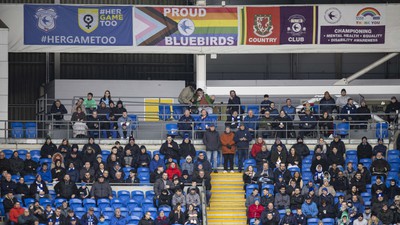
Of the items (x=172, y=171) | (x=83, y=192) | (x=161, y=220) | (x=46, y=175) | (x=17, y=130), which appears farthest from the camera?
(x=17, y=130)

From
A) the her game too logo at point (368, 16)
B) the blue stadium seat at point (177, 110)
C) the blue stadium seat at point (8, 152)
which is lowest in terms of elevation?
the blue stadium seat at point (8, 152)

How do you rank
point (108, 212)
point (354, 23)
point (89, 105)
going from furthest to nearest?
point (354, 23)
point (89, 105)
point (108, 212)

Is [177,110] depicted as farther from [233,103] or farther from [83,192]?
[83,192]

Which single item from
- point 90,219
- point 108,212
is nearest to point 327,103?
point 108,212

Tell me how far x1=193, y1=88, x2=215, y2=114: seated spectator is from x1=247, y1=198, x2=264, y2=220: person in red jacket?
220 inches

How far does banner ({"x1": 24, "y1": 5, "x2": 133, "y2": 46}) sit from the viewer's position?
3402cm

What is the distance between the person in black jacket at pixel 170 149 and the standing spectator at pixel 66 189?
10.00ft

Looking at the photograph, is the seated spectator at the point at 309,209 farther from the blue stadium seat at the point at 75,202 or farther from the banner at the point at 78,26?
the banner at the point at 78,26

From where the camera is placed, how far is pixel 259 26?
3441cm

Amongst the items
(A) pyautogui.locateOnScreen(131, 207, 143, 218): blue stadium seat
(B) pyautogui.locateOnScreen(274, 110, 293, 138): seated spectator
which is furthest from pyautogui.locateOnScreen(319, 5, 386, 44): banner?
(A) pyautogui.locateOnScreen(131, 207, 143, 218): blue stadium seat

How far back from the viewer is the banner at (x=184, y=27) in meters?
34.3

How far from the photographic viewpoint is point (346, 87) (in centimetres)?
3547

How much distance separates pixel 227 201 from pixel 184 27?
6889 millimetres

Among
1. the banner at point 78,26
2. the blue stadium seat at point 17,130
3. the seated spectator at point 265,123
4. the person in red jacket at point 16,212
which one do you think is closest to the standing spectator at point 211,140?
the seated spectator at point 265,123
